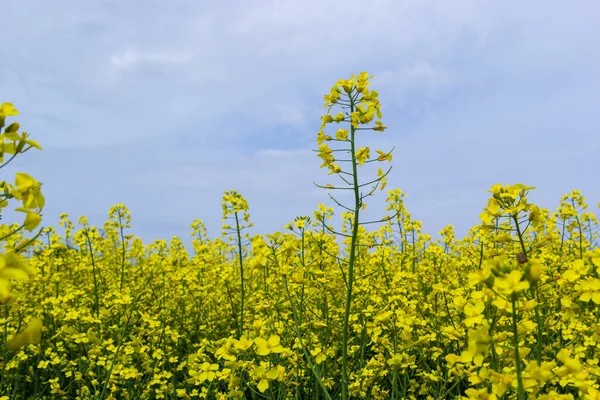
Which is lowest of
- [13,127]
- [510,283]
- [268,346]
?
[268,346]

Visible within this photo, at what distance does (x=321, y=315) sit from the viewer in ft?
17.7

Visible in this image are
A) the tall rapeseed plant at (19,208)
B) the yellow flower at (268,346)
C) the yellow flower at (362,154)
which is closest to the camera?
the tall rapeseed plant at (19,208)

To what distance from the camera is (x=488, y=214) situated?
265 centimetres

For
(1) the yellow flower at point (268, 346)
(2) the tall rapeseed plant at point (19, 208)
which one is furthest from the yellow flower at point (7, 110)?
(1) the yellow flower at point (268, 346)

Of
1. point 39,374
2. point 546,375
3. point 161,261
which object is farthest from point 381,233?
point 546,375

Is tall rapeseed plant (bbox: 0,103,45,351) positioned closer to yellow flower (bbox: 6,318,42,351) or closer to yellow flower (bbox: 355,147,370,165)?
yellow flower (bbox: 6,318,42,351)

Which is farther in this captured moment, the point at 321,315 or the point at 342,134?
the point at 321,315

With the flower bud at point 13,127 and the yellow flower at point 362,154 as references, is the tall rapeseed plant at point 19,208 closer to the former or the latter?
the flower bud at point 13,127

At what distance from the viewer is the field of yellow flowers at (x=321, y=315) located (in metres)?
2.05

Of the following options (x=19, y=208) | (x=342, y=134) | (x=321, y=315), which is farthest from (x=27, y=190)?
(x=321, y=315)

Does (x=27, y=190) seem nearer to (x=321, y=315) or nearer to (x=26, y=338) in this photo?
(x=26, y=338)

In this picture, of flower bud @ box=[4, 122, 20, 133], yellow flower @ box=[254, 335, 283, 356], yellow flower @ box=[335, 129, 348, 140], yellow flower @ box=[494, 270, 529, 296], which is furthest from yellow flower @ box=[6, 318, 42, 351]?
yellow flower @ box=[335, 129, 348, 140]

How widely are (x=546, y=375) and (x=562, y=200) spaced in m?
6.51

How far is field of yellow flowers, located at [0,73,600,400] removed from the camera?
2051mm
